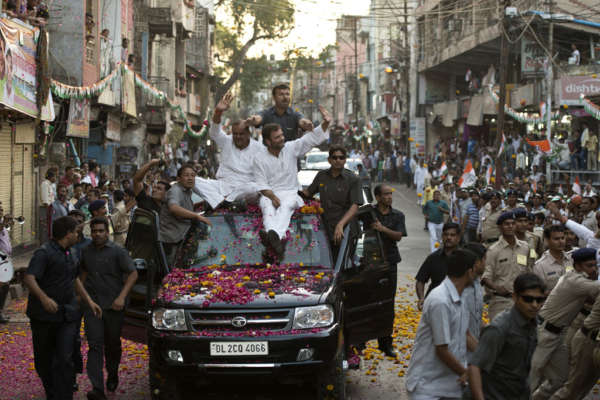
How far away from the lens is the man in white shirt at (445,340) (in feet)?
17.2

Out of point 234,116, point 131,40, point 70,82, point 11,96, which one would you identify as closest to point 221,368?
point 11,96

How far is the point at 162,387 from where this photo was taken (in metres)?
7.51

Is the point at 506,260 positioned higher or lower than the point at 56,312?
higher

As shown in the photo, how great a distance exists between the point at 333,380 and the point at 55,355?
8.23 ft

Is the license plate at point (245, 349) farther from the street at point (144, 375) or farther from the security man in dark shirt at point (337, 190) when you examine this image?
the security man in dark shirt at point (337, 190)

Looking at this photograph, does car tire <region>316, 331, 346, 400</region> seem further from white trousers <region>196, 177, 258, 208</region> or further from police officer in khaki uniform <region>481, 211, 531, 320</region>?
white trousers <region>196, 177, 258, 208</region>

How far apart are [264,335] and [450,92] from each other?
1868 inches

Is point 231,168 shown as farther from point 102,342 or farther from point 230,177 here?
point 102,342

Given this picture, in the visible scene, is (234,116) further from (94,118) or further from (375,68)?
(94,118)

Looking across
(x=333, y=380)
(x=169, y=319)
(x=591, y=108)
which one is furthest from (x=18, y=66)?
(x=591, y=108)

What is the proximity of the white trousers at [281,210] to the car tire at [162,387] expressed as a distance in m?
1.74

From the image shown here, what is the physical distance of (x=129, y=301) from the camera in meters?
9.19

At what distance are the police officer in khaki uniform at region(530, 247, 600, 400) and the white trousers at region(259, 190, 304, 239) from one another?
2582 millimetres

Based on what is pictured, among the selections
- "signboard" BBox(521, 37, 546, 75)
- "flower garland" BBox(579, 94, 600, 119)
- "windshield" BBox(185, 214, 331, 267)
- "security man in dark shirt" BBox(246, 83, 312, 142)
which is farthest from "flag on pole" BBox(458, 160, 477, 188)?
"windshield" BBox(185, 214, 331, 267)
